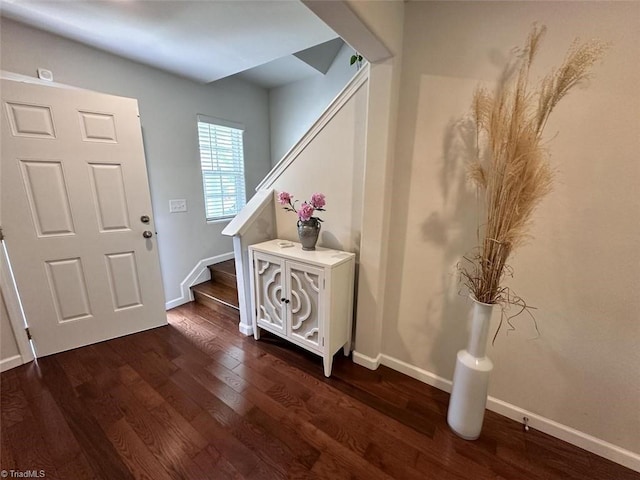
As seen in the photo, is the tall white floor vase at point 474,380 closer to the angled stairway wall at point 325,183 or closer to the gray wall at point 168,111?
the angled stairway wall at point 325,183

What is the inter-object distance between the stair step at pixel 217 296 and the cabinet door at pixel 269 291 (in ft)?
1.93

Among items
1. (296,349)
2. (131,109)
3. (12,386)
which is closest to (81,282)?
(12,386)

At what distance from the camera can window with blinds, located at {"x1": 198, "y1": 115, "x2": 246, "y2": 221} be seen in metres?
2.92

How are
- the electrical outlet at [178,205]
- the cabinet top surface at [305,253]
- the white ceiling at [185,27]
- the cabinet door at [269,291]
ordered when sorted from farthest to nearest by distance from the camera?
the electrical outlet at [178,205], the cabinet door at [269,291], the cabinet top surface at [305,253], the white ceiling at [185,27]

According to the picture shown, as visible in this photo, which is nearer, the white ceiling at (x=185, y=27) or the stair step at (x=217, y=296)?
the white ceiling at (x=185, y=27)

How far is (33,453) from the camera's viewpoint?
123 cm

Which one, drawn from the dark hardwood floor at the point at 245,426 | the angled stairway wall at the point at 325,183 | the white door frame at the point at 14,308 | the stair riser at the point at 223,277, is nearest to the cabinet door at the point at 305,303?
the dark hardwood floor at the point at 245,426

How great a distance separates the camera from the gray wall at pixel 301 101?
288cm

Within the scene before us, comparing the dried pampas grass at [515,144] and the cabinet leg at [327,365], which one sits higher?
the dried pampas grass at [515,144]

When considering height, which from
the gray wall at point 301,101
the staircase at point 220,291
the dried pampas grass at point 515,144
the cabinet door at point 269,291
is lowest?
the staircase at point 220,291

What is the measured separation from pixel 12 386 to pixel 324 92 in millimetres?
3768

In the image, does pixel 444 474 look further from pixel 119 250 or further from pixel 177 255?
pixel 177 255

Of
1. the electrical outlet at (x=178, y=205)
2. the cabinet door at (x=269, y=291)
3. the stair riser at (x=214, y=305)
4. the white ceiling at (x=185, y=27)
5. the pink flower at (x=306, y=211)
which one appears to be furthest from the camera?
the electrical outlet at (x=178, y=205)

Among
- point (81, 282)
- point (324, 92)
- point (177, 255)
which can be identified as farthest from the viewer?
point (324, 92)
